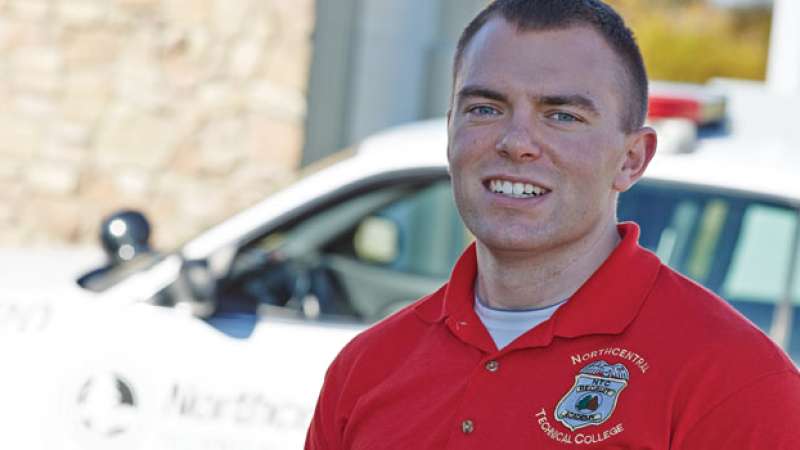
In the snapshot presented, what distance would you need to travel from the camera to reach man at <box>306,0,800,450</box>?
1911mm

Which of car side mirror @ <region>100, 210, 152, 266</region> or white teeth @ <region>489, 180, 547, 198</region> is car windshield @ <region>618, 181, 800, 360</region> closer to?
car side mirror @ <region>100, 210, 152, 266</region>

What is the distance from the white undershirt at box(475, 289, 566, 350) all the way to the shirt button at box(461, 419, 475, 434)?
6.1 inches

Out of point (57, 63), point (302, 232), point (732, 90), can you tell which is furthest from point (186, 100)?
point (732, 90)

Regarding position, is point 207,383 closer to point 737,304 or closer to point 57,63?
point 737,304

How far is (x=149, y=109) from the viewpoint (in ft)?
23.9

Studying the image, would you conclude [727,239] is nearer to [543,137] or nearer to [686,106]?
[686,106]

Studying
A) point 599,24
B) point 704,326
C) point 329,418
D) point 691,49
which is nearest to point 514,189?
point 599,24

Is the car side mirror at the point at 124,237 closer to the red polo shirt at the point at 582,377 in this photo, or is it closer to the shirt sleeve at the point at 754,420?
the red polo shirt at the point at 582,377

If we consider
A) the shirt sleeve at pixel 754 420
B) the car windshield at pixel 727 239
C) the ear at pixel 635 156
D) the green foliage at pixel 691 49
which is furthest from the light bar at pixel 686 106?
the green foliage at pixel 691 49

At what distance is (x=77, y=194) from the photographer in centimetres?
730

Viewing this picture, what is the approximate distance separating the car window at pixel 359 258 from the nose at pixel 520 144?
180 centimetres

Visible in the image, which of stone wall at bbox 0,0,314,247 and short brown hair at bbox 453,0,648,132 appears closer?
short brown hair at bbox 453,0,648,132

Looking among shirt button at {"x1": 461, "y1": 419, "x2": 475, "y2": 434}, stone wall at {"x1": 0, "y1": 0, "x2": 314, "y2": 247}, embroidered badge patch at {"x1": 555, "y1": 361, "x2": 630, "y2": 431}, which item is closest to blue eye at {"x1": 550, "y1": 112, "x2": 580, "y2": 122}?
embroidered badge patch at {"x1": 555, "y1": 361, "x2": 630, "y2": 431}

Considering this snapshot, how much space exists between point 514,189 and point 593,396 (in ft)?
1.24
